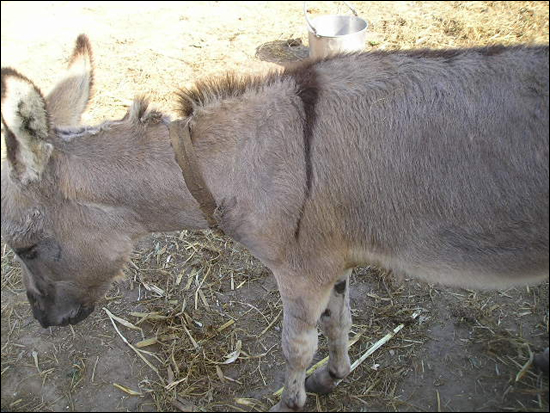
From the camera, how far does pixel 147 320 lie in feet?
11.6

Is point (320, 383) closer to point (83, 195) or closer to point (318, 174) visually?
point (318, 174)

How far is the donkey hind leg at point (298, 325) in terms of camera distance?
2361 millimetres

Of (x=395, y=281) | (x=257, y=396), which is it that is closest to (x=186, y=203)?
(x=257, y=396)

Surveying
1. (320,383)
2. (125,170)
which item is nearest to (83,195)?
(125,170)

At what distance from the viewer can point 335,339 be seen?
9.34 ft

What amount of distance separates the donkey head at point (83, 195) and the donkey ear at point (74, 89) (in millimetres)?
161

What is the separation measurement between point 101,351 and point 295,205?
2.07 metres

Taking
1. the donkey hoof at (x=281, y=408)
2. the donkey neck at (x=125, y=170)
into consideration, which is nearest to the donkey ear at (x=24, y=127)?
the donkey neck at (x=125, y=170)

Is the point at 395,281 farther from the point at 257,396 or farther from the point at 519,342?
the point at 257,396

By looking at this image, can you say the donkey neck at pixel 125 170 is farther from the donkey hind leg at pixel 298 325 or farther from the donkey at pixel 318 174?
the donkey hind leg at pixel 298 325

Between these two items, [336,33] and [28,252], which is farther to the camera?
[336,33]

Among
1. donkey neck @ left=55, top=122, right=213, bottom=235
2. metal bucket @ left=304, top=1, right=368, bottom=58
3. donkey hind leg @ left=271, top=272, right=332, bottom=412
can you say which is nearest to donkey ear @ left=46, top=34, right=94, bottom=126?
donkey neck @ left=55, top=122, right=213, bottom=235

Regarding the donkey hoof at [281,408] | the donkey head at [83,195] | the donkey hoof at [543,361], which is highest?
the donkey head at [83,195]

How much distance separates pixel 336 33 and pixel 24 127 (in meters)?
4.62
